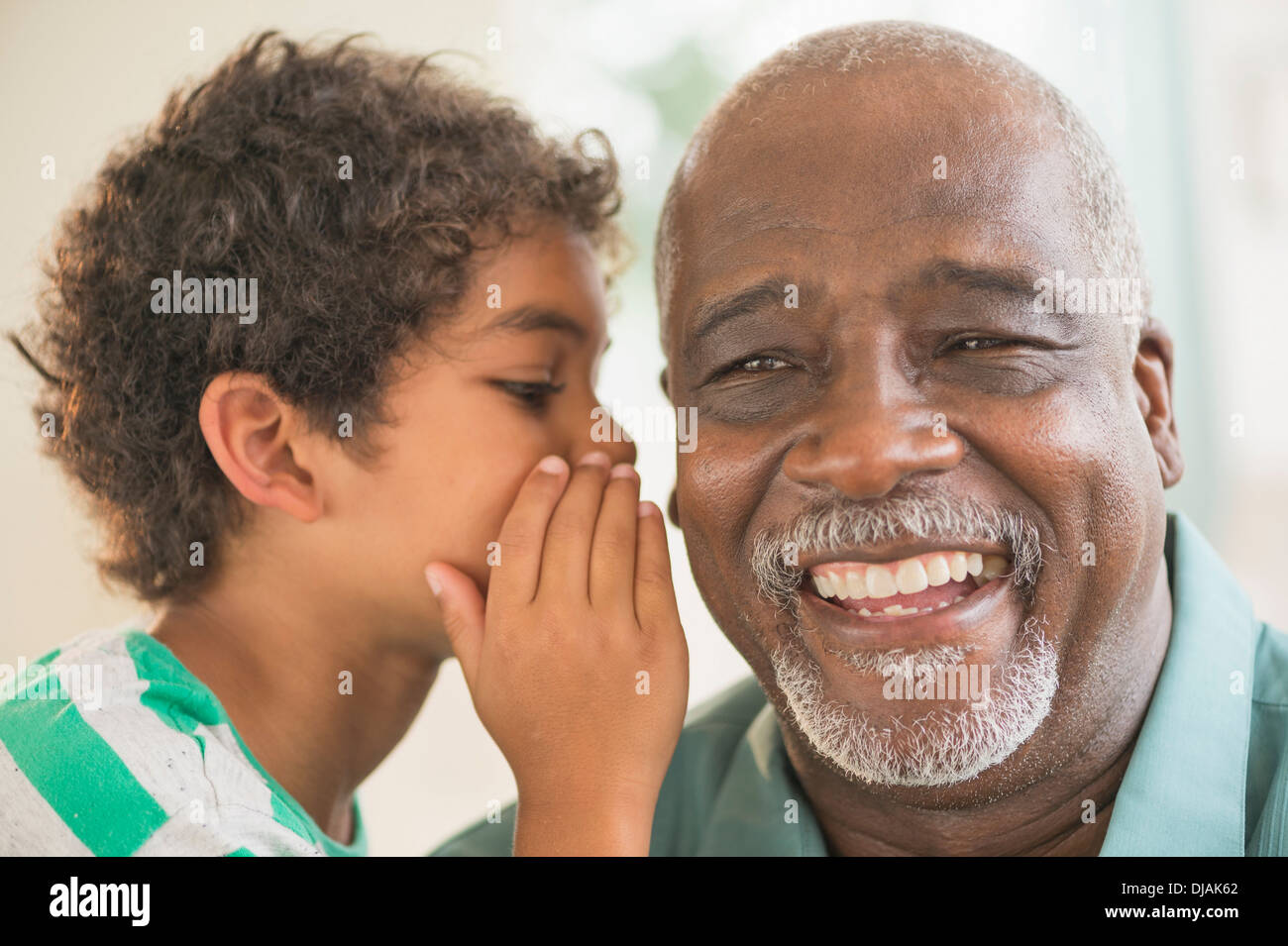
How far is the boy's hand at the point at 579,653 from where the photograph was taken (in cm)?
139

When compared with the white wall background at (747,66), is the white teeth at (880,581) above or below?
below

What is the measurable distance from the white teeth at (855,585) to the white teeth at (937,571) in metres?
0.07

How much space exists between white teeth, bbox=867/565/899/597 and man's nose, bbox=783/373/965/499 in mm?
86

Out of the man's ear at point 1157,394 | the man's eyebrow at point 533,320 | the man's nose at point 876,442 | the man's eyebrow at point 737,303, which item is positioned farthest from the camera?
the man's eyebrow at point 533,320

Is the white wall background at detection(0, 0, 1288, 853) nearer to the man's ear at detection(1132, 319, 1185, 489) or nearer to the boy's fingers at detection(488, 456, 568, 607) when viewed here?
the boy's fingers at detection(488, 456, 568, 607)

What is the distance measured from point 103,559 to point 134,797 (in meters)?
0.78

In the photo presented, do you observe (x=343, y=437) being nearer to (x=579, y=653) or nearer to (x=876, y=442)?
(x=579, y=653)

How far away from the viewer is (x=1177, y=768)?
128 centimetres

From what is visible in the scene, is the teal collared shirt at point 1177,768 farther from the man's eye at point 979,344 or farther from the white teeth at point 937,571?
the man's eye at point 979,344

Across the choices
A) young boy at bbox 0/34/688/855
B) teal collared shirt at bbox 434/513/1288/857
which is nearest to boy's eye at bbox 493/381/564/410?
young boy at bbox 0/34/688/855

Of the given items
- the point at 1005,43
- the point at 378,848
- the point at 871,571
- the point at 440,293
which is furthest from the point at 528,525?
the point at 1005,43

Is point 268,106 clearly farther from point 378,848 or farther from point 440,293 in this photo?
point 378,848

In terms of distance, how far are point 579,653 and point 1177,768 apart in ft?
2.25

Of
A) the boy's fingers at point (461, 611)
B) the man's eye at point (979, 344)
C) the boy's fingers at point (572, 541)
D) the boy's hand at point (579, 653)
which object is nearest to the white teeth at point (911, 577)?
the man's eye at point (979, 344)
